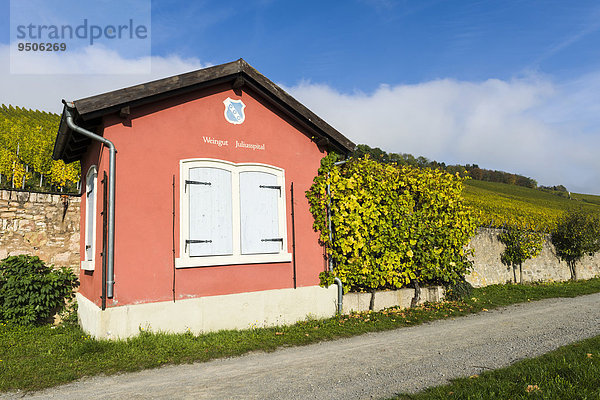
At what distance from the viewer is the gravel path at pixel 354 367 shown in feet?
14.6

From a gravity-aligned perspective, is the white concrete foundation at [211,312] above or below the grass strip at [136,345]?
above

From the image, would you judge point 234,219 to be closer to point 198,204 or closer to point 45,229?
point 198,204

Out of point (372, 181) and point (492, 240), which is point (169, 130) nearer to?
point (372, 181)

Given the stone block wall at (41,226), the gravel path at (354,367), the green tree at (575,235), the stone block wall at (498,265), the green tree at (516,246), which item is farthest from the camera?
the green tree at (575,235)

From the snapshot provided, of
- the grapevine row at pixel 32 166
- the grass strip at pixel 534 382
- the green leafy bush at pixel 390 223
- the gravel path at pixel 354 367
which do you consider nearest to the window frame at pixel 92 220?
the gravel path at pixel 354 367

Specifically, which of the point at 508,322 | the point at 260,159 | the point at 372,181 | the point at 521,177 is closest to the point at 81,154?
the point at 260,159

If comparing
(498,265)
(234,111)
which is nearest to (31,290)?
(234,111)

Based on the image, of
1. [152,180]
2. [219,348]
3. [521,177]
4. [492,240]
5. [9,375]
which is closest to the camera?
[9,375]

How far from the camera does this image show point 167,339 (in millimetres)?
6512

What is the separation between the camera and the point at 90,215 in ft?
27.1

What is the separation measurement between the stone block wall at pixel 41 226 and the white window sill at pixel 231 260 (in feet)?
12.4

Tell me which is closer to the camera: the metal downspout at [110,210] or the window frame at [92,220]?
the metal downspout at [110,210]

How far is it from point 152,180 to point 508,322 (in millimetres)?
7814

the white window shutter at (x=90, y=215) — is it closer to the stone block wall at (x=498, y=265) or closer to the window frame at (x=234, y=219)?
the window frame at (x=234, y=219)
